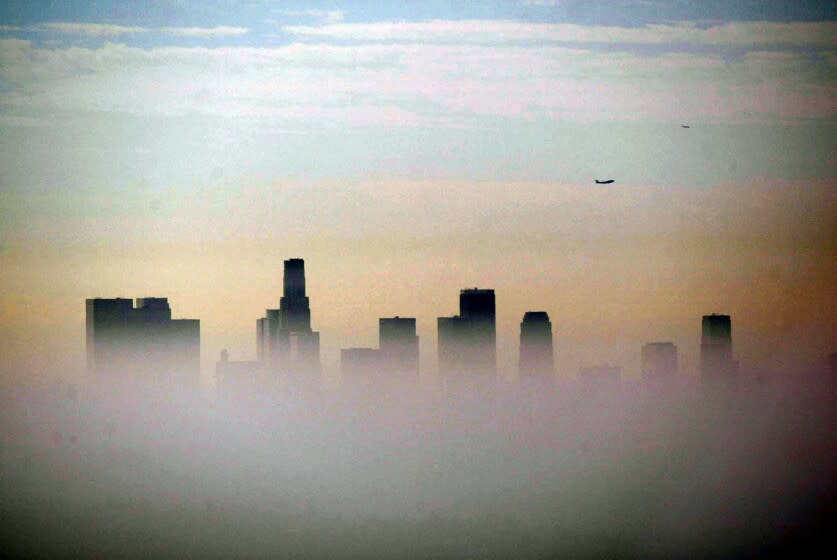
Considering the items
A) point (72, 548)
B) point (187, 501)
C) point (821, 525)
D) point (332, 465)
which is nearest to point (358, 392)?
point (332, 465)

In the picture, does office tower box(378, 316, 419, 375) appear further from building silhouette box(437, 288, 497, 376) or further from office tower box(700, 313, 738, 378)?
office tower box(700, 313, 738, 378)

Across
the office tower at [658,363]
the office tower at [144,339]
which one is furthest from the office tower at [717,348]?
the office tower at [144,339]

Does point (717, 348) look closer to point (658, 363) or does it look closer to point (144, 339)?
point (658, 363)

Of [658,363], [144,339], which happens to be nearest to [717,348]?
[658,363]

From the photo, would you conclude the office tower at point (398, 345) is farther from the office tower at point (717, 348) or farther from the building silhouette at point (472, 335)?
the office tower at point (717, 348)

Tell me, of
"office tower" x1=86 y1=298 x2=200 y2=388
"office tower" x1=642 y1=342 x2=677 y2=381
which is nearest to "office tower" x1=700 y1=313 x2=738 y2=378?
"office tower" x1=642 y1=342 x2=677 y2=381

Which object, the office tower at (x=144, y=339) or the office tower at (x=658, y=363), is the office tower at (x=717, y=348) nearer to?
the office tower at (x=658, y=363)
